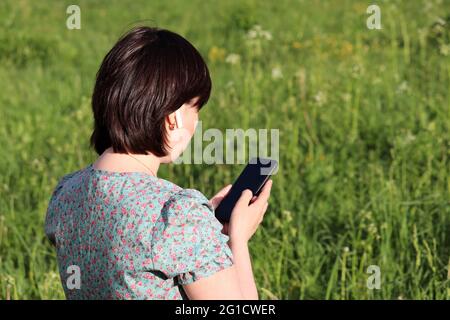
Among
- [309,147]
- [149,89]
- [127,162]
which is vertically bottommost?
[309,147]

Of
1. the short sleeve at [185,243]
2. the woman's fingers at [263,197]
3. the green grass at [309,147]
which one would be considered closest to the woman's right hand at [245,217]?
the woman's fingers at [263,197]

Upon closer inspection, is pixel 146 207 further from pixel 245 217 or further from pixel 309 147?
pixel 309 147

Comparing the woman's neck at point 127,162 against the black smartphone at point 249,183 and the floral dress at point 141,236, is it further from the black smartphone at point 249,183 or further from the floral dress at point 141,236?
the black smartphone at point 249,183

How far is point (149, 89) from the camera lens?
162 cm

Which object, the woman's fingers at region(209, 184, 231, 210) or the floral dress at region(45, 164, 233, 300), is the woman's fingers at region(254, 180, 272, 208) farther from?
the floral dress at region(45, 164, 233, 300)

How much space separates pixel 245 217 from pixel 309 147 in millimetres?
2445

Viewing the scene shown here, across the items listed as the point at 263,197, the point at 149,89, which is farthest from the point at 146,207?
the point at 263,197

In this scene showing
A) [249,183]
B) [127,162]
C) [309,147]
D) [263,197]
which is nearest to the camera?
[127,162]

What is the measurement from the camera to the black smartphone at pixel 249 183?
188 centimetres

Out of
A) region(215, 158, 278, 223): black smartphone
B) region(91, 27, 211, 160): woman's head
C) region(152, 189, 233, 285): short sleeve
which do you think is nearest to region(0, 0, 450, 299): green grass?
region(91, 27, 211, 160): woman's head

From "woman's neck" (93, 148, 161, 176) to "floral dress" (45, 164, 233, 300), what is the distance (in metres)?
0.02

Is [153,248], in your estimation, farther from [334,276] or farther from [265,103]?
[265,103]

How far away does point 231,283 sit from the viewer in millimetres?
1560

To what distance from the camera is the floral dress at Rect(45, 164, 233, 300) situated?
5.04 ft
